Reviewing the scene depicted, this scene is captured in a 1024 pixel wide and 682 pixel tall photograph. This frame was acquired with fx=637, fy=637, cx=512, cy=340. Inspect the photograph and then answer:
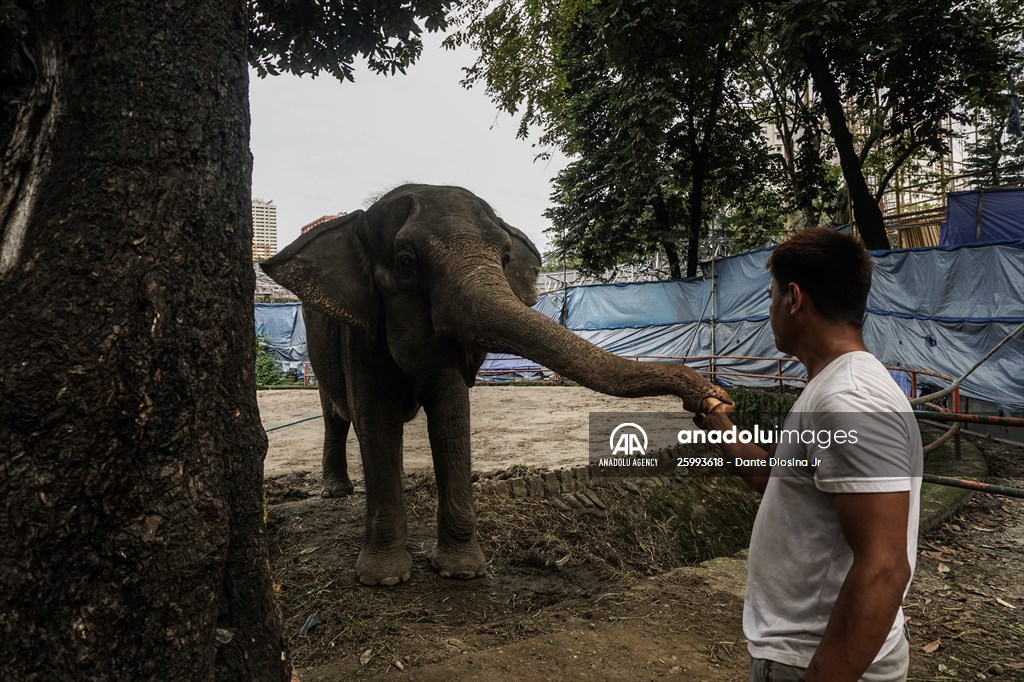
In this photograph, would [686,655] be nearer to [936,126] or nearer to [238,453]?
[238,453]

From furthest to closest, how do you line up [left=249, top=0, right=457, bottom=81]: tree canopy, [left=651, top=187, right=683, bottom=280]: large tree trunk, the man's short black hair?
[left=651, top=187, right=683, bottom=280]: large tree trunk < [left=249, top=0, right=457, bottom=81]: tree canopy < the man's short black hair

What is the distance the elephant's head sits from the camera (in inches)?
120

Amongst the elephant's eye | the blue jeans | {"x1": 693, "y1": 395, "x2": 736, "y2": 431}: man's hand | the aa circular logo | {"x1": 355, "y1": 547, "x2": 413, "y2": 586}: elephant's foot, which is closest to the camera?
the blue jeans

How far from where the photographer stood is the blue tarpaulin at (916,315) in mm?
7988

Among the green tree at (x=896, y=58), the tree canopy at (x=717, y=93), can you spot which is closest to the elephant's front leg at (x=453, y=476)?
the tree canopy at (x=717, y=93)

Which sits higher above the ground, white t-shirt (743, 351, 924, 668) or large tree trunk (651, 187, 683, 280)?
large tree trunk (651, 187, 683, 280)

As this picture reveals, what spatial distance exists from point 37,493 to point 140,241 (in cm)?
70

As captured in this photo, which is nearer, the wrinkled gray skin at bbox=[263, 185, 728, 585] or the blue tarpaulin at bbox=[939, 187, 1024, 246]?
the wrinkled gray skin at bbox=[263, 185, 728, 585]

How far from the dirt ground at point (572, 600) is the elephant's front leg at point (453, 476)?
5.3 inches

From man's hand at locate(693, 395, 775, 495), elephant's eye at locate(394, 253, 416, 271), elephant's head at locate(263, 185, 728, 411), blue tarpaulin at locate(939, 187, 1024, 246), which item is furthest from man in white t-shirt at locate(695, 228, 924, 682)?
blue tarpaulin at locate(939, 187, 1024, 246)

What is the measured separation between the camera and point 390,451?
4.18 m

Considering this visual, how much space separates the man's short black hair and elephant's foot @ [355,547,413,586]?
10.8 feet

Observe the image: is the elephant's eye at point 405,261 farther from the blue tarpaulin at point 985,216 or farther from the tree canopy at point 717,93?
the blue tarpaulin at point 985,216

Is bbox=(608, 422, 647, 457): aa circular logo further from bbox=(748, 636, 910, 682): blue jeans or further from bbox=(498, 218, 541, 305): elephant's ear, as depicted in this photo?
bbox=(748, 636, 910, 682): blue jeans
